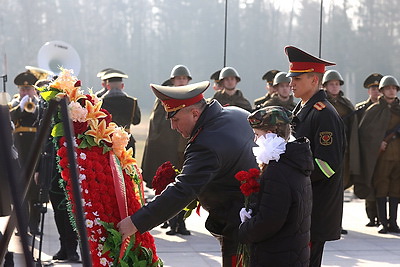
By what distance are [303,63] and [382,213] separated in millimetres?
5688

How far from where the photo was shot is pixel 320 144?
17.1 feet

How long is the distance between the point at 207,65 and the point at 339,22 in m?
3.01

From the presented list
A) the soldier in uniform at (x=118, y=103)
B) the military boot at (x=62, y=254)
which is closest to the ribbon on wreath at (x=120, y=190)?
the military boot at (x=62, y=254)

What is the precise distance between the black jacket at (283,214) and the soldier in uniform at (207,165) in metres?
0.37

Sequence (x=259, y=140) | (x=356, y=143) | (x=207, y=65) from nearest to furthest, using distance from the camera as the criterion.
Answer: (x=259, y=140) → (x=356, y=143) → (x=207, y=65)

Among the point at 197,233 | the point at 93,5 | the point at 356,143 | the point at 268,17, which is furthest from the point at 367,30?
the point at 197,233

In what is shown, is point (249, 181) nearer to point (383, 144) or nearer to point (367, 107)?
point (383, 144)

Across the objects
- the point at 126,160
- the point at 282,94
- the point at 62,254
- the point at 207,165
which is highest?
the point at 207,165

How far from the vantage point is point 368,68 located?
18.1m

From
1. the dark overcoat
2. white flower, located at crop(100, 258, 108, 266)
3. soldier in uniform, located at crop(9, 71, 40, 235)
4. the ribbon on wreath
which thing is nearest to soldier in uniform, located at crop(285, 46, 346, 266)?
the ribbon on wreath

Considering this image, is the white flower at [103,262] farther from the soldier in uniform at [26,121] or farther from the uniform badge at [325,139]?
the soldier in uniform at [26,121]

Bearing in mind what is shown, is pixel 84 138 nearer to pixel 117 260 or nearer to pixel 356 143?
pixel 117 260

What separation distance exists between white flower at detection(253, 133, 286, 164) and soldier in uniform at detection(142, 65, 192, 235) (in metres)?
6.41

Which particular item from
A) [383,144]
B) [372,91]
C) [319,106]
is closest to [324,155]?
[319,106]
